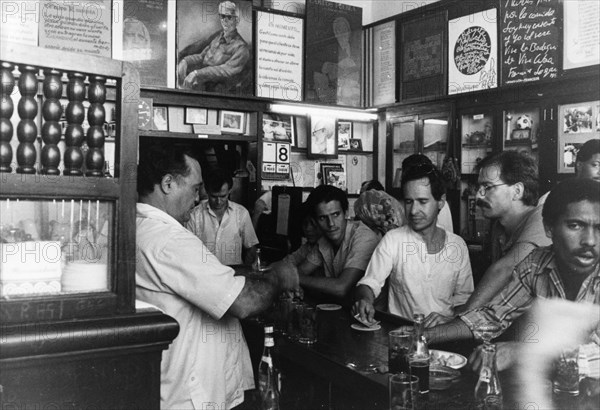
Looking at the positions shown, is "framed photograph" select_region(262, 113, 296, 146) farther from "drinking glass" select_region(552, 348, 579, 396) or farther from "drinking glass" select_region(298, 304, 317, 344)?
"drinking glass" select_region(552, 348, 579, 396)

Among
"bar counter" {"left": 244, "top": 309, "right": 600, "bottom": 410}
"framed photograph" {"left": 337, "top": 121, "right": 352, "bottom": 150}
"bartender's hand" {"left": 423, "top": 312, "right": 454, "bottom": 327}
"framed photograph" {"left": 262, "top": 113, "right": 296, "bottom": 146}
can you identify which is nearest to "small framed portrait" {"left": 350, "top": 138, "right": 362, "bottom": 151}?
"framed photograph" {"left": 337, "top": 121, "right": 352, "bottom": 150}

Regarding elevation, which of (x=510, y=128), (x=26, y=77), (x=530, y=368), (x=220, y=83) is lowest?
(x=530, y=368)

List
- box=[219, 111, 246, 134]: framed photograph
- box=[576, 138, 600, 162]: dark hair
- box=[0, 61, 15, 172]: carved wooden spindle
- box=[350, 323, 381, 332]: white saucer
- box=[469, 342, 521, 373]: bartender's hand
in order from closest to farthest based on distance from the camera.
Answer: box=[0, 61, 15, 172]: carved wooden spindle → box=[469, 342, 521, 373]: bartender's hand → box=[350, 323, 381, 332]: white saucer → box=[576, 138, 600, 162]: dark hair → box=[219, 111, 246, 134]: framed photograph

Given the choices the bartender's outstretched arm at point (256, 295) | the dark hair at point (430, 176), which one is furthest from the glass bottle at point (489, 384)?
the dark hair at point (430, 176)

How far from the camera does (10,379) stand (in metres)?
1.30

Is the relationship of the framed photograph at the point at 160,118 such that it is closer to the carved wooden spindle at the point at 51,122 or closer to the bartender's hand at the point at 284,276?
the bartender's hand at the point at 284,276

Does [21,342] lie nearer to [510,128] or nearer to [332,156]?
[510,128]

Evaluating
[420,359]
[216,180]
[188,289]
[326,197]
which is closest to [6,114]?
[188,289]

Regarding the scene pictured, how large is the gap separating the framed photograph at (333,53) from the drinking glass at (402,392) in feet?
16.3

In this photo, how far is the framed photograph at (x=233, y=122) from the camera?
5836 millimetres

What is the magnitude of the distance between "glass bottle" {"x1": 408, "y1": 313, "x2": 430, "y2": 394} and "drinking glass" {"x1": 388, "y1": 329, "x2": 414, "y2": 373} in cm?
2

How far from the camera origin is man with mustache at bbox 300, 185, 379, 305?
3514mm

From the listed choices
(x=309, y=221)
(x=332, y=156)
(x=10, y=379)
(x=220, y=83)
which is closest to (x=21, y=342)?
(x=10, y=379)

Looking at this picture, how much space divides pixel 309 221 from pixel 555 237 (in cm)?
224
